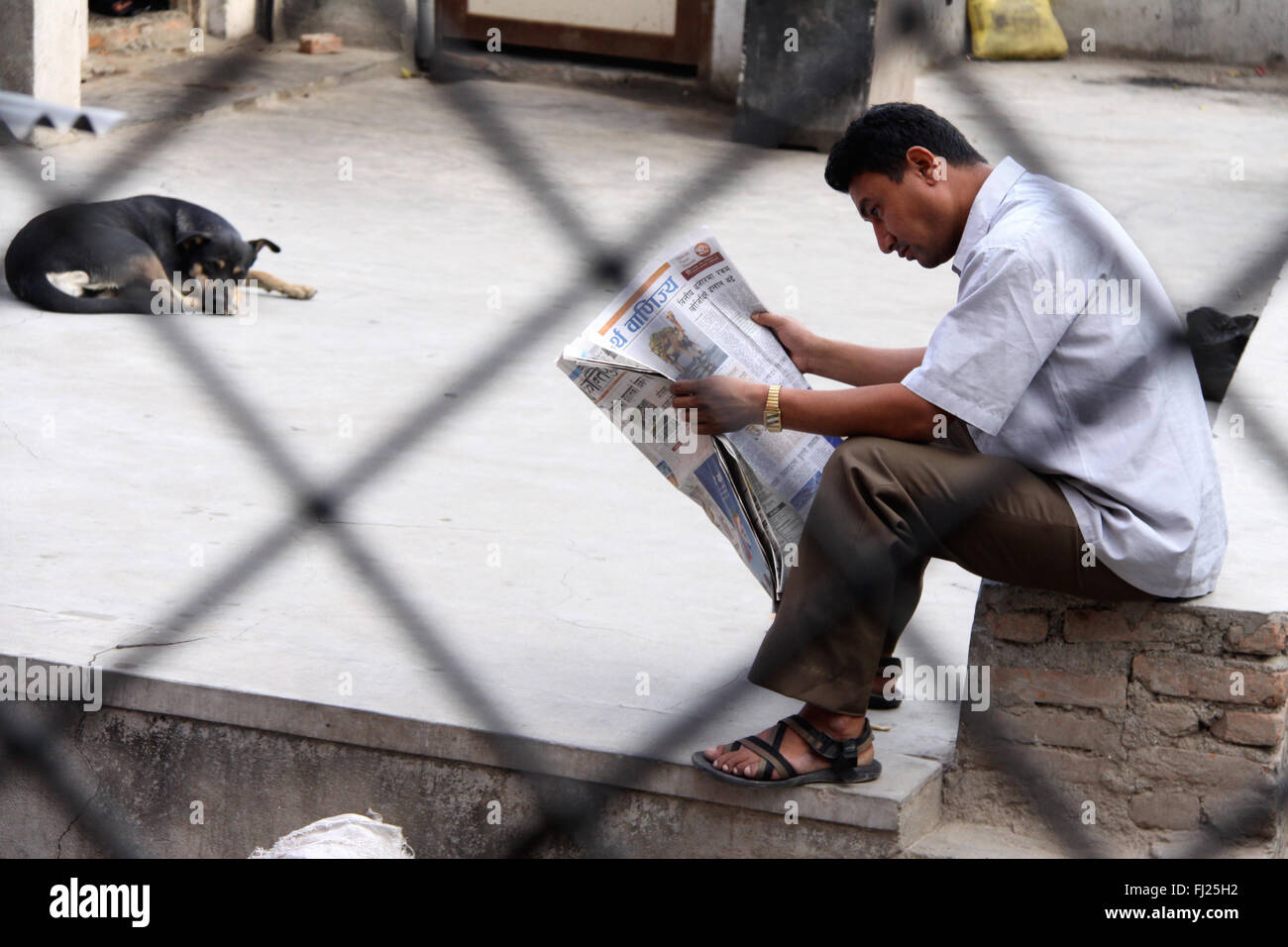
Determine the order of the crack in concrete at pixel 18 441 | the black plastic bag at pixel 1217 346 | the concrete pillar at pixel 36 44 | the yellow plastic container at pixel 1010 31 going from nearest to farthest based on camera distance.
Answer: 1. the black plastic bag at pixel 1217 346
2. the crack in concrete at pixel 18 441
3. the concrete pillar at pixel 36 44
4. the yellow plastic container at pixel 1010 31

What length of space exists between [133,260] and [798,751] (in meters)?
3.40

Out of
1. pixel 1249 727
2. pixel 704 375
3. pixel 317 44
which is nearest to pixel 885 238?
pixel 704 375

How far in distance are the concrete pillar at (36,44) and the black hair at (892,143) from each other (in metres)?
5.25

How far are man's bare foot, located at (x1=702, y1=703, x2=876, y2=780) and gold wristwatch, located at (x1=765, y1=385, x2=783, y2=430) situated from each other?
14.7 inches

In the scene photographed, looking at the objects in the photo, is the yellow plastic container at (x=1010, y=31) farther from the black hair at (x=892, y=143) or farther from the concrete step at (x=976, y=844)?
the concrete step at (x=976, y=844)

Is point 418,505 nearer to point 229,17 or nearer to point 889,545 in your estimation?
point 889,545

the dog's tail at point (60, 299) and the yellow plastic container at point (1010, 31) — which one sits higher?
the yellow plastic container at point (1010, 31)

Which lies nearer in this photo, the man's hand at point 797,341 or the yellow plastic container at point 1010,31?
the man's hand at point 797,341

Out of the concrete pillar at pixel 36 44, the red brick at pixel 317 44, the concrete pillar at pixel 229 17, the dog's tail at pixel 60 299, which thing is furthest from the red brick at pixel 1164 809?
the red brick at pixel 317 44

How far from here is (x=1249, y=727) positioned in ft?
6.72

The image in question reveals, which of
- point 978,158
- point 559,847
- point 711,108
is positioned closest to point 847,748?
point 559,847

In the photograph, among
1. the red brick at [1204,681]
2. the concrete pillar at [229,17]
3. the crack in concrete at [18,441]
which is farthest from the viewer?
the concrete pillar at [229,17]

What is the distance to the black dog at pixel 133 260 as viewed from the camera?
186 inches
